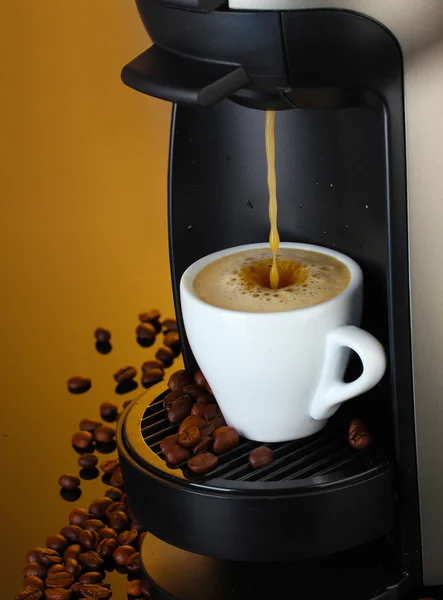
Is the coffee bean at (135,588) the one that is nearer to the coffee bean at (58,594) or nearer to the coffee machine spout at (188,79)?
the coffee bean at (58,594)

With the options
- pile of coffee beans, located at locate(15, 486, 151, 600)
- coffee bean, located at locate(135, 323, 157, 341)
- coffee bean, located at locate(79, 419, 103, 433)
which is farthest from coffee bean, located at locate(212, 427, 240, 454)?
coffee bean, located at locate(135, 323, 157, 341)

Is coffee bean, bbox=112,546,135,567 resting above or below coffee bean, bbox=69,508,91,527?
below

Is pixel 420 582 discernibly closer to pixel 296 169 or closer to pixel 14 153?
pixel 296 169

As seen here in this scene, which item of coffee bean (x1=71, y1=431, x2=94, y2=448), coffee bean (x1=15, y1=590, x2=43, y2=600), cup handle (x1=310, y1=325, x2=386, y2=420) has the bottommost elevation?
coffee bean (x1=15, y1=590, x2=43, y2=600)

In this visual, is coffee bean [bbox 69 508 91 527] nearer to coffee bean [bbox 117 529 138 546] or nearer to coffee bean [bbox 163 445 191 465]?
coffee bean [bbox 117 529 138 546]

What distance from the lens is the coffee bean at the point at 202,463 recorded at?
657 mm

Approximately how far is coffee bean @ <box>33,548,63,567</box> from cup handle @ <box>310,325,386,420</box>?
0.73 feet

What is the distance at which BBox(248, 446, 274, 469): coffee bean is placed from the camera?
67cm

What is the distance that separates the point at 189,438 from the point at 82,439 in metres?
0.22

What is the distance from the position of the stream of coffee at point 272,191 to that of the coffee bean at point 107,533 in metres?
0.23

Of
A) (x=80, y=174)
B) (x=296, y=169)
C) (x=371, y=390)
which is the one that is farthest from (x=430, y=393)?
(x=80, y=174)

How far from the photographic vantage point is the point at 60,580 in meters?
0.75

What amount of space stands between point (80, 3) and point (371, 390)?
100 centimetres

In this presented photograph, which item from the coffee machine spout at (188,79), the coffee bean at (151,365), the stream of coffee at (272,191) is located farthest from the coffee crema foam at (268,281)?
the coffee bean at (151,365)
